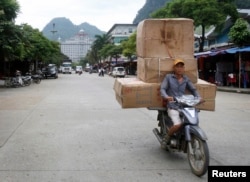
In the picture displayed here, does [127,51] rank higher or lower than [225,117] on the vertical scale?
higher

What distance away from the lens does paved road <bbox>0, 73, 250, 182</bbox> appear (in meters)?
5.34

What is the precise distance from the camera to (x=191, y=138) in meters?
5.42

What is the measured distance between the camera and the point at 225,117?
1123cm

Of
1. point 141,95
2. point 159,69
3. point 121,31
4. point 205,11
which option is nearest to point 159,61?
point 159,69

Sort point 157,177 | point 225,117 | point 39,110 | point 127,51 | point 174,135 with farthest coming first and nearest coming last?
point 127,51, point 39,110, point 225,117, point 174,135, point 157,177

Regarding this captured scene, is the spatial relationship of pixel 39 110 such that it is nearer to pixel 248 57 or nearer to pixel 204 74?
pixel 248 57

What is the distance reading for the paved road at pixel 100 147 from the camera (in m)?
5.34

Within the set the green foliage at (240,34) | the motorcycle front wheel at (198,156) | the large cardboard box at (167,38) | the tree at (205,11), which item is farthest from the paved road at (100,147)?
the tree at (205,11)

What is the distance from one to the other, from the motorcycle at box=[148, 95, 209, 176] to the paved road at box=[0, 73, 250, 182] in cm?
18

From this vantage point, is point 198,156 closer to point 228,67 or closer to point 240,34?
point 240,34

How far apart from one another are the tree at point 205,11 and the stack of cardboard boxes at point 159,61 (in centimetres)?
2441

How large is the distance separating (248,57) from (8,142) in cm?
2103

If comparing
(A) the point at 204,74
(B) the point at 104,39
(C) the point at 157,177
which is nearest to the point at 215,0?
(A) the point at 204,74

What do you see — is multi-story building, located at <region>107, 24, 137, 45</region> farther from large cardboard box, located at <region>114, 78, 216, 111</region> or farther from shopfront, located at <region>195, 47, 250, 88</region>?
large cardboard box, located at <region>114, 78, 216, 111</region>
